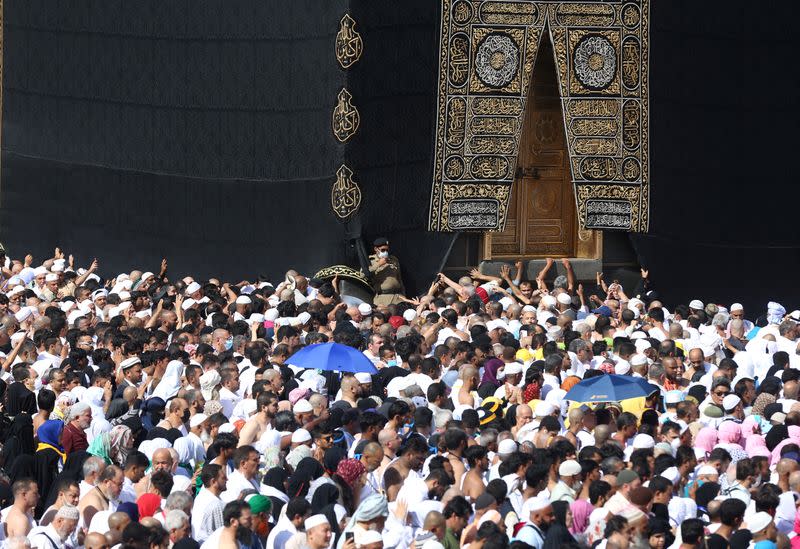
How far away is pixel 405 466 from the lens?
10258 mm

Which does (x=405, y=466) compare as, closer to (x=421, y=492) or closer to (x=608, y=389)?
(x=421, y=492)

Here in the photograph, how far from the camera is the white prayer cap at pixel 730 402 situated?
39.1ft

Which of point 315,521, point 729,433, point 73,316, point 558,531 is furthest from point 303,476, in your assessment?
point 73,316


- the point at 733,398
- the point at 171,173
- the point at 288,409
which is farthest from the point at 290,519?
the point at 171,173

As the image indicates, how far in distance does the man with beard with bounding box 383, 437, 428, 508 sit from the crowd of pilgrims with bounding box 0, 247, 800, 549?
1cm

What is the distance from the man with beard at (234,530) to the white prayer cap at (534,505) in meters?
1.61

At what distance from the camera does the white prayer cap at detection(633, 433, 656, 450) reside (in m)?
10.7

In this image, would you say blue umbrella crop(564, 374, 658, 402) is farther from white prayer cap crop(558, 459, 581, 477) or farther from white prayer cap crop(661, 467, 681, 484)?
white prayer cap crop(558, 459, 581, 477)

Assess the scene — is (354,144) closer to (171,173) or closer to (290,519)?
(171,173)

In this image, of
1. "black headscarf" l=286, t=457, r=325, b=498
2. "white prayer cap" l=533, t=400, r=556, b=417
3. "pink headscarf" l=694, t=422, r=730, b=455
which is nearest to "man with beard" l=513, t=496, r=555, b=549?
A: "black headscarf" l=286, t=457, r=325, b=498

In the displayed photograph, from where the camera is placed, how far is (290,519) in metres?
9.06

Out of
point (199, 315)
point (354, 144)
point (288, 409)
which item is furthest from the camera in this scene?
point (354, 144)

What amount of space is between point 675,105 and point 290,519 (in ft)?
40.6

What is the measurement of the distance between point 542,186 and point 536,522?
39.6ft
